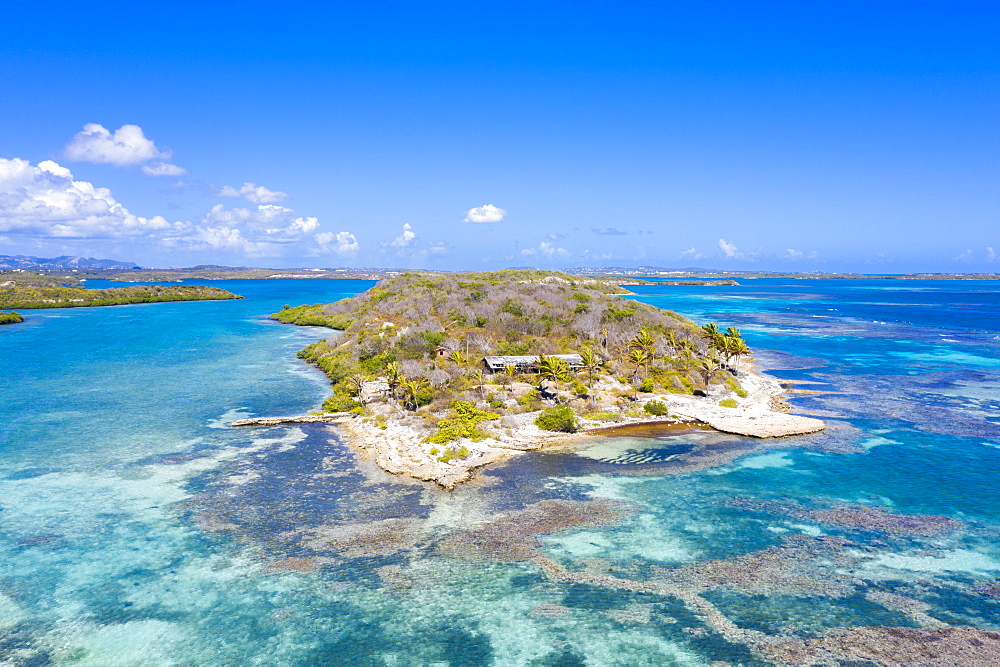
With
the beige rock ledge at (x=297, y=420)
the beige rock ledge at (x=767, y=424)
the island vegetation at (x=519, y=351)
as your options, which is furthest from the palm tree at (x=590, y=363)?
the beige rock ledge at (x=297, y=420)

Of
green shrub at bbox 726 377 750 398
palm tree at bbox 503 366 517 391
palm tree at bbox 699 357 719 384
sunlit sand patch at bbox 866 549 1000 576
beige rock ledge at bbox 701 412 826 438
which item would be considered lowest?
sunlit sand patch at bbox 866 549 1000 576

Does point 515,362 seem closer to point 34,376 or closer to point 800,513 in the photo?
point 800,513

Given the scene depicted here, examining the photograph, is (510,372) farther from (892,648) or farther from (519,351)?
(892,648)

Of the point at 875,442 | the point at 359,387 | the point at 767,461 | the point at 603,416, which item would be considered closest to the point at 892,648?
the point at 767,461

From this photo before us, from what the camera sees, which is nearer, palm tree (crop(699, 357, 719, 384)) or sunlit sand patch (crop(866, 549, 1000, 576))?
sunlit sand patch (crop(866, 549, 1000, 576))

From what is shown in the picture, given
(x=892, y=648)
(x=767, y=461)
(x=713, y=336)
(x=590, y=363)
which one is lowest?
(x=892, y=648)

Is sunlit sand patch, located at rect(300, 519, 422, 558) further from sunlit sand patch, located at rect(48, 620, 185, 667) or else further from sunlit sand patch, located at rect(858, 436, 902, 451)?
sunlit sand patch, located at rect(858, 436, 902, 451)

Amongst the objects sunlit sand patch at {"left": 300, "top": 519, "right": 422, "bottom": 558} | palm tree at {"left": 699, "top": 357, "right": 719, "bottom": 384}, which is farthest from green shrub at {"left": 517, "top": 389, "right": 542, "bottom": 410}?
sunlit sand patch at {"left": 300, "top": 519, "right": 422, "bottom": 558}
